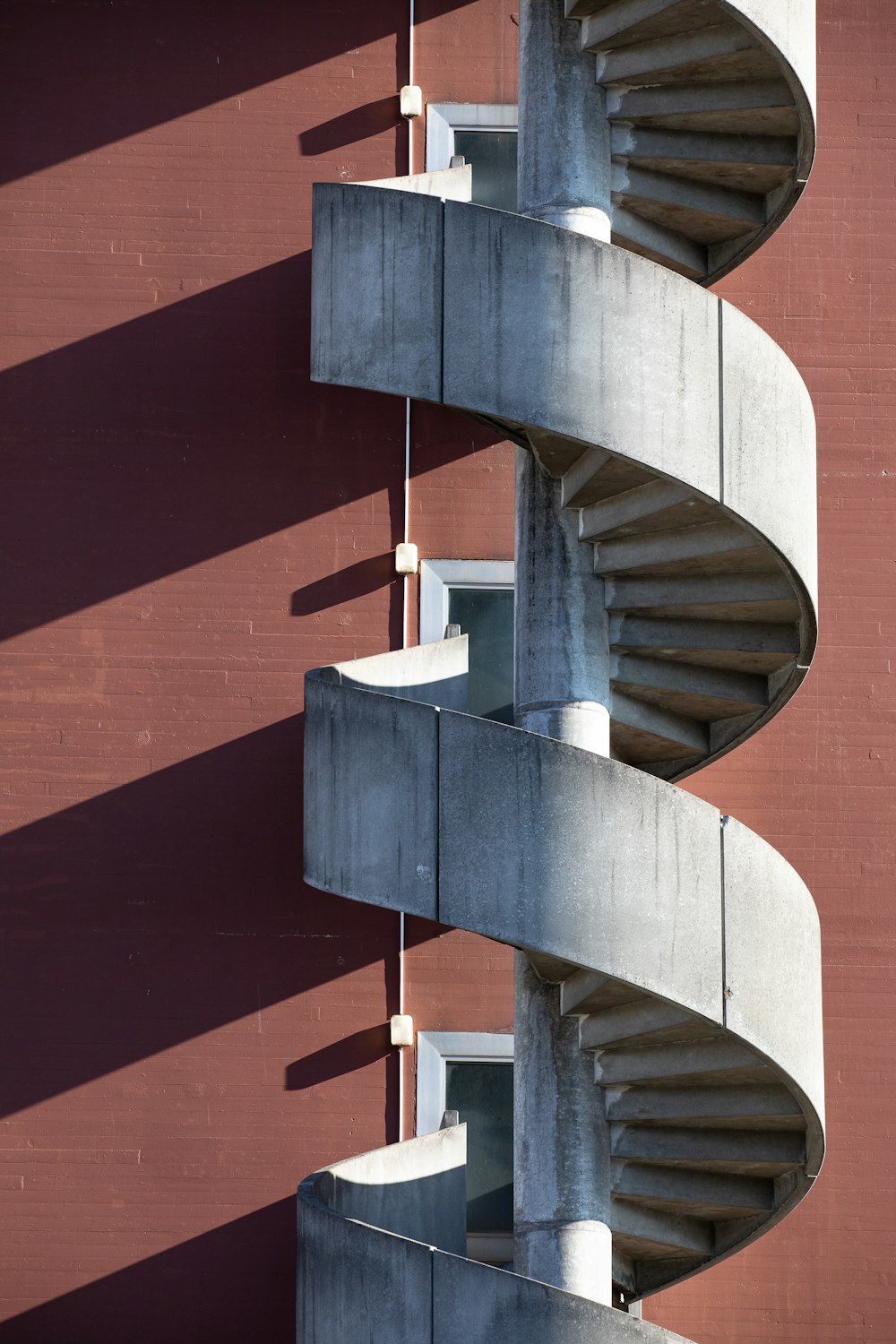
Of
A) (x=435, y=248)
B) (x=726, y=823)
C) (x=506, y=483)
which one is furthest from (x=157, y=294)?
(x=726, y=823)

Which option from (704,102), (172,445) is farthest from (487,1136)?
(704,102)

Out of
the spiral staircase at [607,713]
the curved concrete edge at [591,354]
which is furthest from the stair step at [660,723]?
the curved concrete edge at [591,354]

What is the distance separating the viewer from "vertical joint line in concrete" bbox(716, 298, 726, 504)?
22.0 ft

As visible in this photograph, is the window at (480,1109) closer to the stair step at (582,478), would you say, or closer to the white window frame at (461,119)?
the stair step at (582,478)

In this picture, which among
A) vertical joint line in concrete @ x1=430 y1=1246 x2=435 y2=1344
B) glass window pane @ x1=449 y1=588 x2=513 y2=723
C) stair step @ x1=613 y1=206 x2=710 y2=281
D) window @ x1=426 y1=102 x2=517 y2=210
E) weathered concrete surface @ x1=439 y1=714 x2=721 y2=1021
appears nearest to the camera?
weathered concrete surface @ x1=439 y1=714 x2=721 y2=1021

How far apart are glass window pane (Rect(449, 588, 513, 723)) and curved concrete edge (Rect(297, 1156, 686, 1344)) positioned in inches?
90.6

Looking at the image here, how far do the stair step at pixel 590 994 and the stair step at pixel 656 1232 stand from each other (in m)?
0.71

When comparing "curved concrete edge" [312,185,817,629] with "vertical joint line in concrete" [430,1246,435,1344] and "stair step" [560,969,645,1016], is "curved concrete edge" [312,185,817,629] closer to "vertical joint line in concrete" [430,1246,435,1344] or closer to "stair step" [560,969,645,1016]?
"stair step" [560,969,645,1016]

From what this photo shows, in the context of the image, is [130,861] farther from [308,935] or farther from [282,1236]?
[282,1236]

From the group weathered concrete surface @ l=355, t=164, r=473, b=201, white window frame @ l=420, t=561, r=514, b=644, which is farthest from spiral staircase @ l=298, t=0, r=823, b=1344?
weathered concrete surface @ l=355, t=164, r=473, b=201

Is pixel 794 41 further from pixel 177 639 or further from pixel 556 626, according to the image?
pixel 177 639

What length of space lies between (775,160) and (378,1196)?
3996 millimetres

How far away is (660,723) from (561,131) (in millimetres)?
2136

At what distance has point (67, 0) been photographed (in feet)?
29.5
